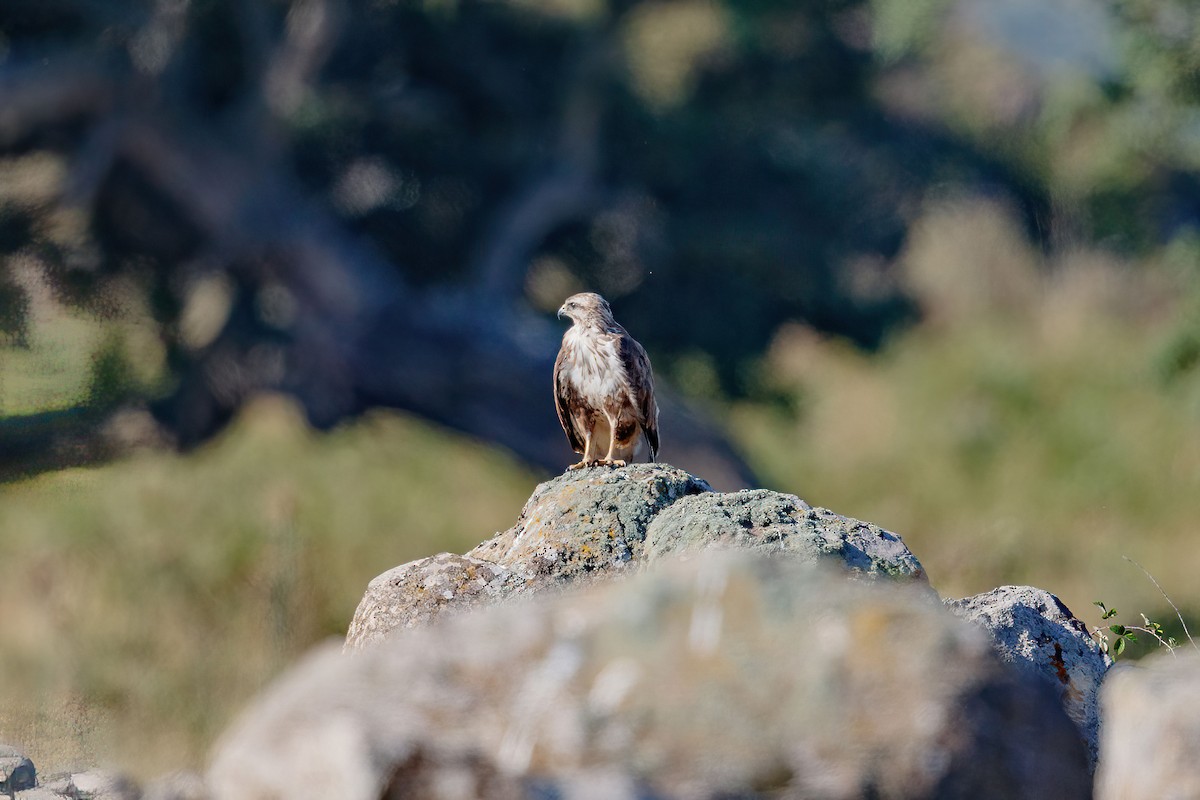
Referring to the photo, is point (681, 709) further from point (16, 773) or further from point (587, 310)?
point (587, 310)

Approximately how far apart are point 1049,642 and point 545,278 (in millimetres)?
14001

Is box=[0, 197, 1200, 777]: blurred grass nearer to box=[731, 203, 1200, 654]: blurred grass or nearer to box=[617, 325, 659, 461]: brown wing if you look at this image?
box=[731, 203, 1200, 654]: blurred grass

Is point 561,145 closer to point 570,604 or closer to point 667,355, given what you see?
point 667,355

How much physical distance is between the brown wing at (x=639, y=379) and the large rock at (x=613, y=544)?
140 cm

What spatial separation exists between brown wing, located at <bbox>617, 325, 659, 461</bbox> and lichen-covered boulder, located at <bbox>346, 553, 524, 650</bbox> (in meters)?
1.72

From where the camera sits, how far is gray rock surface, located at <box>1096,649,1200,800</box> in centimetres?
314

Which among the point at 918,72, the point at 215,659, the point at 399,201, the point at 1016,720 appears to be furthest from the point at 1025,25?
the point at 1016,720

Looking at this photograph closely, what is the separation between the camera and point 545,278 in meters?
18.3

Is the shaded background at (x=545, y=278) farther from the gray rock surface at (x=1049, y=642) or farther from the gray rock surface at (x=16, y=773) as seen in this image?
the gray rock surface at (x=1049, y=642)

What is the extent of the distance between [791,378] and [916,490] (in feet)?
7.48

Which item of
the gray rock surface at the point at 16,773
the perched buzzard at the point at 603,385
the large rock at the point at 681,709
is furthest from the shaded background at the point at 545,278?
the large rock at the point at 681,709

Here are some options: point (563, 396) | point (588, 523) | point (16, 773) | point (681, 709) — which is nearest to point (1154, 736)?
point (681, 709)

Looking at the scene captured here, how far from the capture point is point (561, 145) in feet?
60.9

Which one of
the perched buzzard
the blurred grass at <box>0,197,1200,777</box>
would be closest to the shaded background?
the blurred grass at <box>0,197,1200,777</box>
